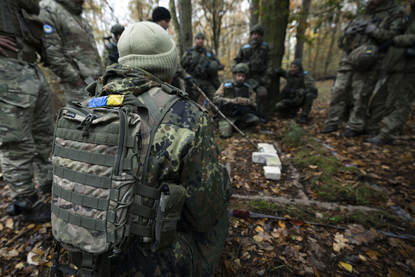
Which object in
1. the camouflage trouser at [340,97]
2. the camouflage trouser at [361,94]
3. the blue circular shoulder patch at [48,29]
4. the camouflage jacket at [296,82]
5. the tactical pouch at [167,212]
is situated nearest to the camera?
the tactical pouch at [167,212]

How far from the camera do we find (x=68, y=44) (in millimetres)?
3270

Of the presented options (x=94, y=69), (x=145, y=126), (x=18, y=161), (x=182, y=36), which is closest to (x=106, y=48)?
(x=94, y=69)

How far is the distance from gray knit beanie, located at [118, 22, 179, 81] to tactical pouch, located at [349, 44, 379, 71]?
456 cm

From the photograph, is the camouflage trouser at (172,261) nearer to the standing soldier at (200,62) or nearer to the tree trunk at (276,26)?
the standing soldier at (200,62)

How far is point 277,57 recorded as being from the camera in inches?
249

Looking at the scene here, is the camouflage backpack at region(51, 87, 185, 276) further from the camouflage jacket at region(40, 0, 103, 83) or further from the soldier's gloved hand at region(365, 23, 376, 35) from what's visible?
the soldier's gloved hand at region(365, 23, 376, 35)

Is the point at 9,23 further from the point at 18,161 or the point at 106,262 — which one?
the point at 106,262

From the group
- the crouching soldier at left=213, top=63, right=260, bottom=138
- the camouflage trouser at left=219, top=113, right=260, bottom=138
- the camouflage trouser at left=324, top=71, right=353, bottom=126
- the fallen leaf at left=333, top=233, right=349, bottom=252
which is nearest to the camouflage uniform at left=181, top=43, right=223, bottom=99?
the crouching soldier at left=213, top=63, right=260, bottom=138

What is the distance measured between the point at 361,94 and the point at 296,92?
2068mm

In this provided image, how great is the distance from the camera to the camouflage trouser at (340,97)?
4.62 m

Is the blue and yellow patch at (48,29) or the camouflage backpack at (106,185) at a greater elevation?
the blue and yellow patch at (48,29)

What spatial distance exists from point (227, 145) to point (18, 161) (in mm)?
3694

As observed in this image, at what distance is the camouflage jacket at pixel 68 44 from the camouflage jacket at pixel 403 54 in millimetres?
5920

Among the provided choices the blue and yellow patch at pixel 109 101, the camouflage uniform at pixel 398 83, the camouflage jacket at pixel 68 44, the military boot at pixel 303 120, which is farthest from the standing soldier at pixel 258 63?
the blue and yellow patch at pixel 109 101
